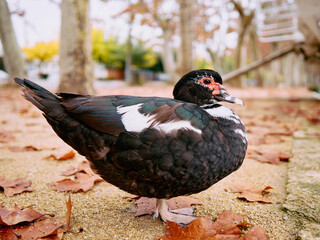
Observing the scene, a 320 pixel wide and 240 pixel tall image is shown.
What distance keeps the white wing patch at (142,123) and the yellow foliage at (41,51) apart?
3211cm

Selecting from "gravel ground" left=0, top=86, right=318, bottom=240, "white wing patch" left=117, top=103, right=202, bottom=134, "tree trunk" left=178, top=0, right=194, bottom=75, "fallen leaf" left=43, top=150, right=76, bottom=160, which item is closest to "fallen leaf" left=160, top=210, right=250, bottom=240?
"gravel ground" left=0, top=86, right=318, bottom=240

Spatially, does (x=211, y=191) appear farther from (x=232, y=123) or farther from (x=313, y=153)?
(x=313, y=153)

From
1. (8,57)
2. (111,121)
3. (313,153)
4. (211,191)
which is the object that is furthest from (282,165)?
(8,57)

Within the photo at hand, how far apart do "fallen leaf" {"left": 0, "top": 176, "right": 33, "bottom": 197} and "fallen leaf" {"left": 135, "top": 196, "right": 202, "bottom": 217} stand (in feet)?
2.64

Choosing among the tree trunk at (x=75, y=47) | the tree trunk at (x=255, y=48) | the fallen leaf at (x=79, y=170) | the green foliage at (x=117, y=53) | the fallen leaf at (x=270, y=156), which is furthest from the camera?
the green foliage at (x=117, y=53)

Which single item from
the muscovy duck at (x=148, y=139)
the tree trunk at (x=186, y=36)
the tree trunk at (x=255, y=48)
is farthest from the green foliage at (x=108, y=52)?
the muscovy duck at (x=148, y=139)

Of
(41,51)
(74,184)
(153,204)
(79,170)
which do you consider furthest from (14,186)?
(41,51)

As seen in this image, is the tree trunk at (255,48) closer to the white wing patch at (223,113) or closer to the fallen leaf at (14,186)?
the white wing patch at (223,113)

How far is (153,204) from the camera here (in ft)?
6.64

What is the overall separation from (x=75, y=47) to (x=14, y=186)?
12.3 feet

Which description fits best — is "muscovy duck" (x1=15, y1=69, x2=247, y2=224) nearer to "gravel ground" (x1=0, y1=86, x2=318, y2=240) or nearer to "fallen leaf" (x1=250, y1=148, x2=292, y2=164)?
"gravel ground" (x1=0, y1=86, x2=318, y2=240)

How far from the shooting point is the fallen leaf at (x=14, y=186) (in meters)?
2.06

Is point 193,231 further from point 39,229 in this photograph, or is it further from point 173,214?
point 39,229

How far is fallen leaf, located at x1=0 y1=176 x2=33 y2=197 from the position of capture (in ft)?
6.75
